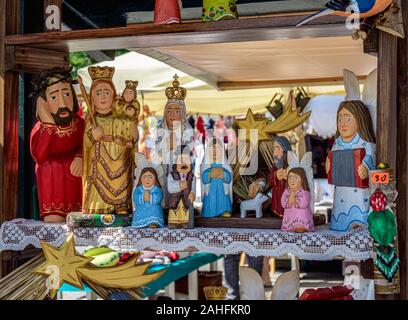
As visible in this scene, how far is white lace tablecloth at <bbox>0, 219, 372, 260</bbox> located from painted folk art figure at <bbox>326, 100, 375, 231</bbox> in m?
0.08

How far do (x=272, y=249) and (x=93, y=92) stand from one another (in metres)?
0.88

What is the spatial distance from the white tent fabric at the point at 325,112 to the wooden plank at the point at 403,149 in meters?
3.97

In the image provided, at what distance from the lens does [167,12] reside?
2.30 metres

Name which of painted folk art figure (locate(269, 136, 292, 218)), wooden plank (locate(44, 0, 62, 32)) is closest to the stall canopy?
wooden plank (locate(44, 0, 62, 32))

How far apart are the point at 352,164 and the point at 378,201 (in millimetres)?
272

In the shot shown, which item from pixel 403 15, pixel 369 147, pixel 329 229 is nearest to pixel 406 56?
pixel 403 15

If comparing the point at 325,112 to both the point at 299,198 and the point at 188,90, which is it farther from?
the point at 299,198

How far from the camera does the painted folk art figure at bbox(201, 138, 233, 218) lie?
93.3 inches

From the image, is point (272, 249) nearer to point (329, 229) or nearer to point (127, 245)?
point (329, 229)

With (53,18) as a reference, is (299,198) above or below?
below

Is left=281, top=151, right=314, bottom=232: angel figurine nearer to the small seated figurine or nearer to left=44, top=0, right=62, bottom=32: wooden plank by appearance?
the small seated figurine

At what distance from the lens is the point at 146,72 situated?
17.1 feet

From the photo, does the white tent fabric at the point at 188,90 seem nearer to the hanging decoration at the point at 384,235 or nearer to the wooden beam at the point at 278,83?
the wooden beam at the point at 278,83

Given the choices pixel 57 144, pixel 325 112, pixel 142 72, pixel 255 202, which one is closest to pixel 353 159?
pixel 255 202
